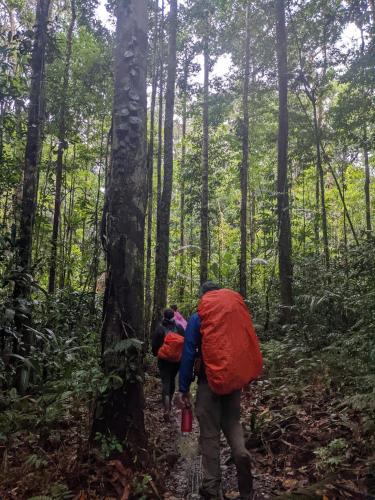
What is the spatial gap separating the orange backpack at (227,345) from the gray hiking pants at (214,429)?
32 centimetres

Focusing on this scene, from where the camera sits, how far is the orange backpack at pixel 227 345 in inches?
150

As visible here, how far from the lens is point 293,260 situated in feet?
43.6

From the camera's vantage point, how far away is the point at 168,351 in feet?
22.7

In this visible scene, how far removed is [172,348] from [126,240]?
2.98 m

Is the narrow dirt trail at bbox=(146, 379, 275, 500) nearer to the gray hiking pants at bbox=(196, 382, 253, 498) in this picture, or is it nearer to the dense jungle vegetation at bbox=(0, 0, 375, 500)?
the dense jungle vegetation at bbox=(0, 0, 375, 500)

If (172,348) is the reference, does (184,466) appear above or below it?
below

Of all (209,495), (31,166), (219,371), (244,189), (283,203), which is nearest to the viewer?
(219,371)

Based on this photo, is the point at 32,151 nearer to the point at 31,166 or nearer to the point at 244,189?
the point at 31,166

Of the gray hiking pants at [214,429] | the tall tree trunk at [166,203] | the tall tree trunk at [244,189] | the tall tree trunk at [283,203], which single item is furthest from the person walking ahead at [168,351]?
the tall tree trunk at [244,189]

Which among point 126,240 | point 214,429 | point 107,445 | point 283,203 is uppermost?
point 283,203

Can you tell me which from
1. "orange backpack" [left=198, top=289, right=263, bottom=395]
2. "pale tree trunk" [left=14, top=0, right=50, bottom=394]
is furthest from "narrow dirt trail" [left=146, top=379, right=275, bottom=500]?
"pale tree trunk" [left=14, top=0, right=50, bottom=394]

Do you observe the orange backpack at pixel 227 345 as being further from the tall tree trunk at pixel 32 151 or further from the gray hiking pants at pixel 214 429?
the tall tree trunk at pixel 32 151

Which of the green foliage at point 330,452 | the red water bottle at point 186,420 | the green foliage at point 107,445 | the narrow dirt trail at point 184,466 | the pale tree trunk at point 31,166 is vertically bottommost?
the narrow dirt trail at point 184,466

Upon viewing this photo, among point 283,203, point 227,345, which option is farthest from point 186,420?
point 283,203
